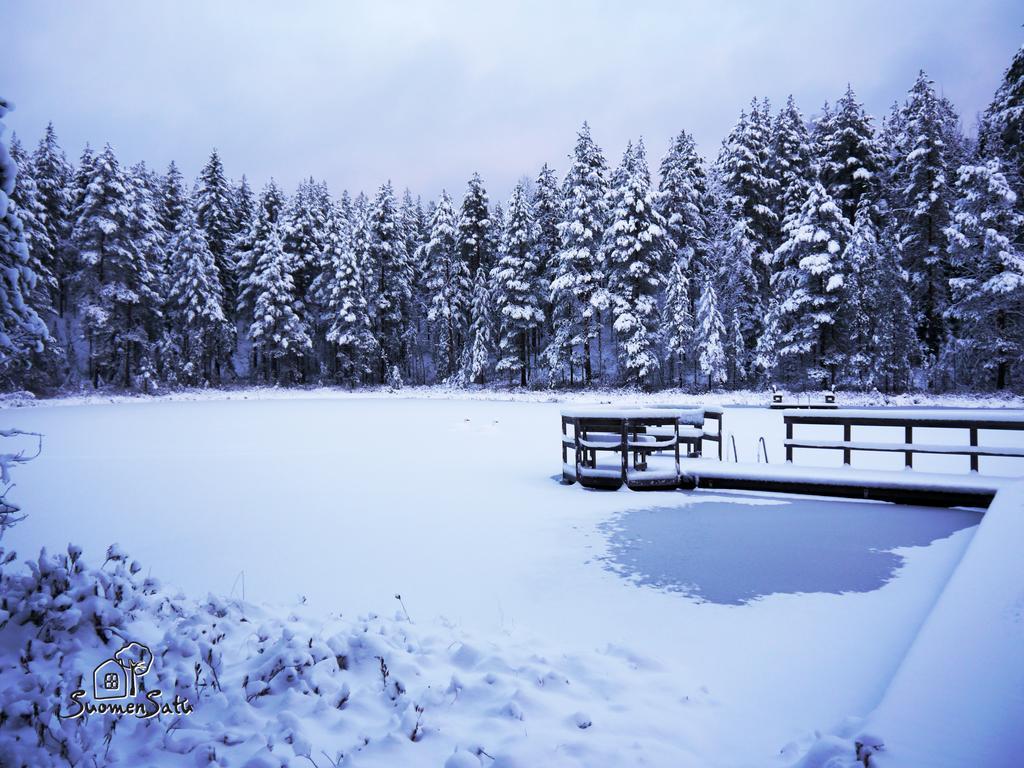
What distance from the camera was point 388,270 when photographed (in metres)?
50.6

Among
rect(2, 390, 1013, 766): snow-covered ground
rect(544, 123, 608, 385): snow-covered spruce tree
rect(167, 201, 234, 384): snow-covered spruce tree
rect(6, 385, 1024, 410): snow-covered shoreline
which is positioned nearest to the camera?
rect(2, 390, 1013, 766): snow-covered ground

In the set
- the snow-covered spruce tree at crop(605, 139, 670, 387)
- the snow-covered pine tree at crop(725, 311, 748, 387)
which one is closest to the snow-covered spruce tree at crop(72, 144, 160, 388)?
the snow-covered spruce tree at crop(605, 139, 670, 387)

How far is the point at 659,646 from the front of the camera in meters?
4.64

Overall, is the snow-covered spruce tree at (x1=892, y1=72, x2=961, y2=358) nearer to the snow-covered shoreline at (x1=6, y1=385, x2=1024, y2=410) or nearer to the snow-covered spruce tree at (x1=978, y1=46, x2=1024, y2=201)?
the snow-covered spruce tree at (x1=978, y1=46, x2=1024, y2=201)

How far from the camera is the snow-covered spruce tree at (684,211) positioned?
40906 millimetres

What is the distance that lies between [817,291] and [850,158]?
10.7 m

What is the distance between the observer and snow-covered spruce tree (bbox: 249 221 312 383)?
44844 mm

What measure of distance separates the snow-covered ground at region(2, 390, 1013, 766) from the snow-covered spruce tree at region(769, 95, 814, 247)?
95.3ft

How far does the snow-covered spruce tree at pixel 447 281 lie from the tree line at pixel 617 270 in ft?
0.62

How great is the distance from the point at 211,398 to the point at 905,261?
4430 centimetres

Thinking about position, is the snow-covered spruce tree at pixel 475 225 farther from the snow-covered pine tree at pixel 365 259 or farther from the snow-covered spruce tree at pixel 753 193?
the snow-covered spruce tree at pixel 753 193

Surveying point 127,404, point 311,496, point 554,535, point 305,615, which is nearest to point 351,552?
point 305,615

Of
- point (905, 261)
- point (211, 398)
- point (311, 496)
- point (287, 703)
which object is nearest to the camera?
point (287, 703)

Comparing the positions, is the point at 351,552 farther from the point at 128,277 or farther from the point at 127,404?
the point at 128,277
